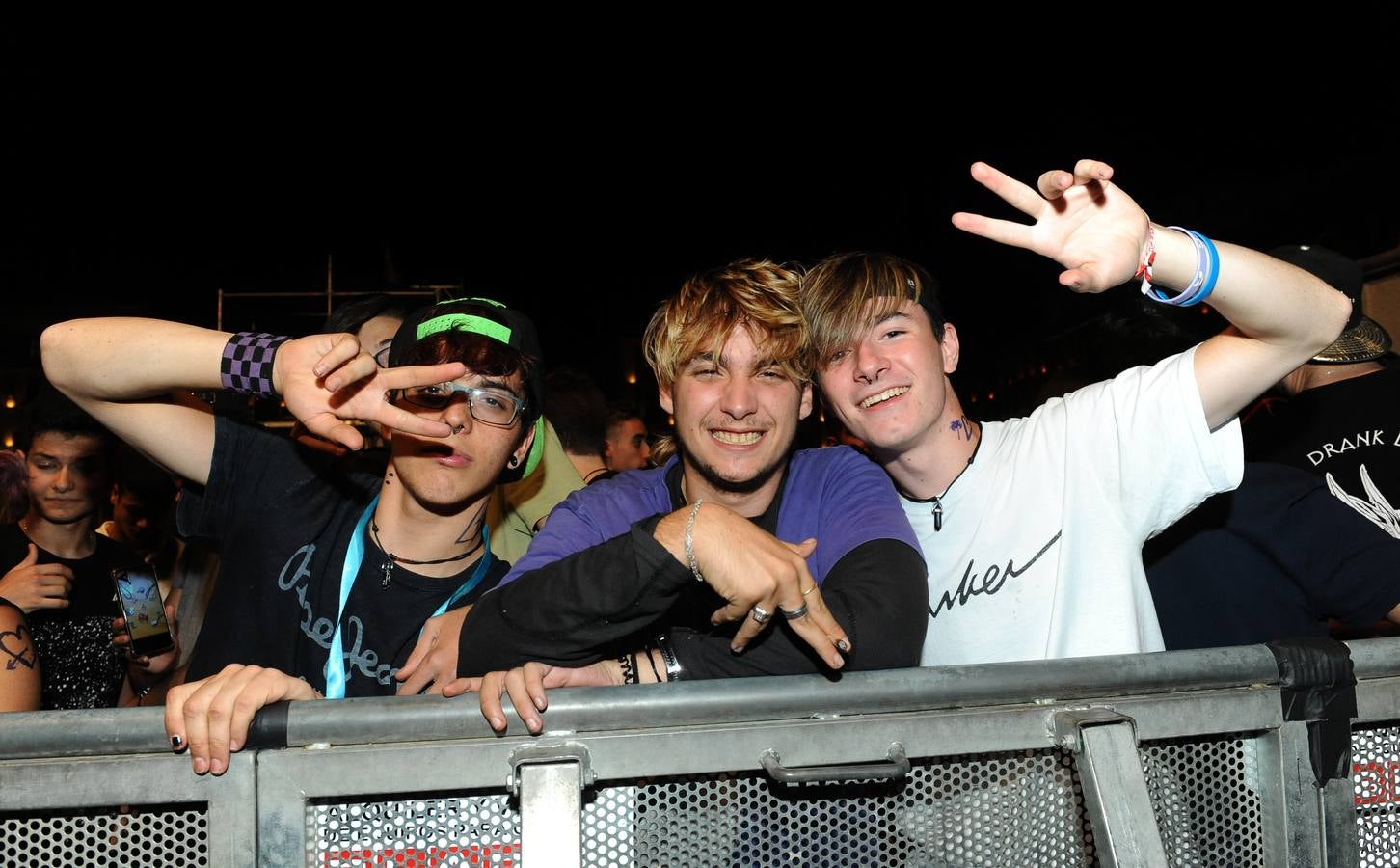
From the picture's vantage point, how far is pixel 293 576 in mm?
2229

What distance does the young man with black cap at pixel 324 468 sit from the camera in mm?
2027

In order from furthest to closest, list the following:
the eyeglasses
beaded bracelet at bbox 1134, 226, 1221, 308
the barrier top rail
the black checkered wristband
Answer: the eyeglasses, the black checkered wristband, beaded bracelet at bbox 1134, 226, 1221, 308, the barrier top rail

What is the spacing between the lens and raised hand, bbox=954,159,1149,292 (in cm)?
180

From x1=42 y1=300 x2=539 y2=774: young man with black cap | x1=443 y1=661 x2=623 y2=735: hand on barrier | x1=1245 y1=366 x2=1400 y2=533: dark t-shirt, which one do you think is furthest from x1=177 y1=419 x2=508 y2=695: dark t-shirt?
x1=1245 y1=366 x2=1400 y2=533: dark t-shirt

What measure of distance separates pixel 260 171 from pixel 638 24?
584cm

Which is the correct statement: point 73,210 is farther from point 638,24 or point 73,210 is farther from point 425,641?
point 425,641

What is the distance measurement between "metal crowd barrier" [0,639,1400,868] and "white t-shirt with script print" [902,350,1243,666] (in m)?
0.60

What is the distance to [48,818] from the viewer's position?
1245 mm

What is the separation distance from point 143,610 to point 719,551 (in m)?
2.22

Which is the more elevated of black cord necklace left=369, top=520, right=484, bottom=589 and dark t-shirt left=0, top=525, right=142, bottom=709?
black cord necklace left=369, top=520, right=484, bottom=589

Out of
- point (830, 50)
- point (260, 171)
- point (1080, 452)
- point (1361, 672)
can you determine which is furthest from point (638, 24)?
point (1361, 672)

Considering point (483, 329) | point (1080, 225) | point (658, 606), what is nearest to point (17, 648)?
point (483, 329)

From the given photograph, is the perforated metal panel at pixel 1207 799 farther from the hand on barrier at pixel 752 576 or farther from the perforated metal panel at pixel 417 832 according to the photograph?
the perforated metal panel at pixel 417 832

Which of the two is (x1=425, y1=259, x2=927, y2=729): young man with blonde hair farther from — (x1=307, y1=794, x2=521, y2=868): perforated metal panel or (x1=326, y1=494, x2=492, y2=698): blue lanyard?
(x1=326, y1=494, x2=492, y2=698): blue lanyard
